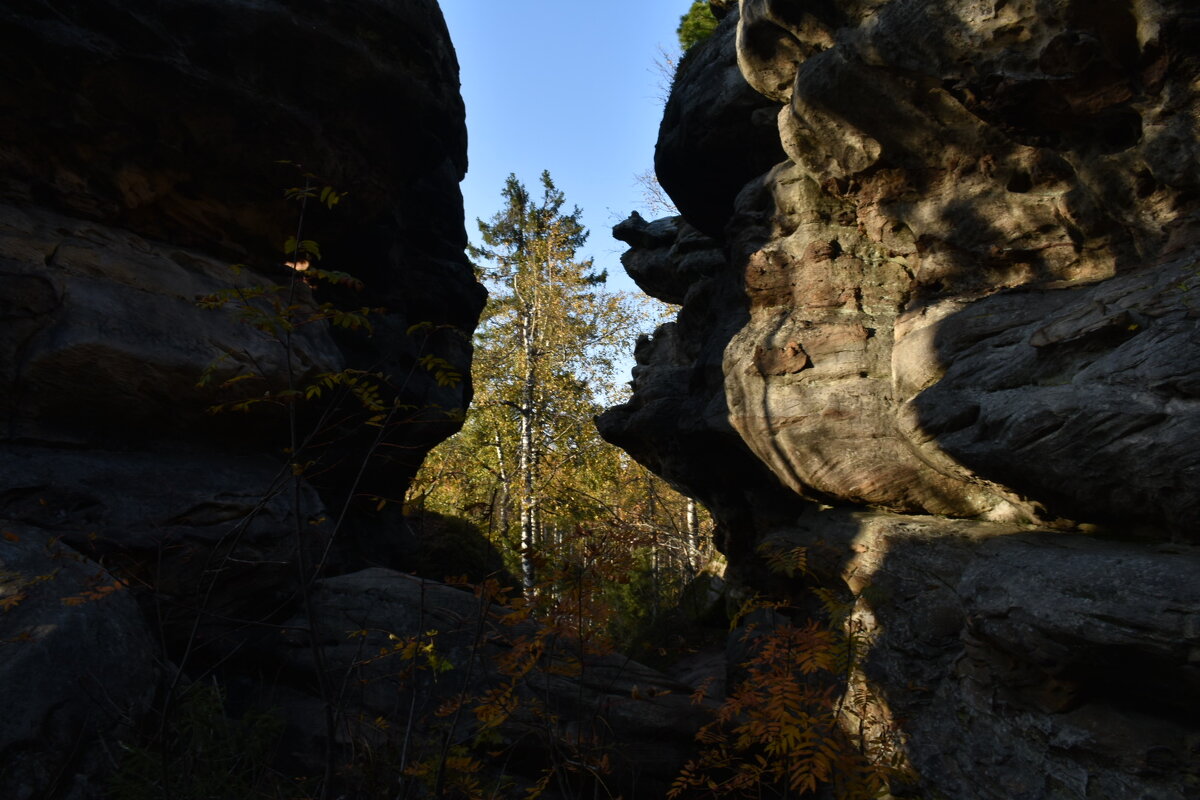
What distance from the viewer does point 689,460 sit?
1153cm

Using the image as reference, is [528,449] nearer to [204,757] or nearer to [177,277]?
[177,277]

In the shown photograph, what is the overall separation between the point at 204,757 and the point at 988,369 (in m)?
7.27

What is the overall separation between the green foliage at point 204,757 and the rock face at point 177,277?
1.44 feet

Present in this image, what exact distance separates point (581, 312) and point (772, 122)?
1095 cm

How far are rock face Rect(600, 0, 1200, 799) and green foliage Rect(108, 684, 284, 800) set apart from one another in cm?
518

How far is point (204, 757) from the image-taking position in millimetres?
5109

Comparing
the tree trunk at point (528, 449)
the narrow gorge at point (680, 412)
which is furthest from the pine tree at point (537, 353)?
the narrow gorge at point (680, 412)

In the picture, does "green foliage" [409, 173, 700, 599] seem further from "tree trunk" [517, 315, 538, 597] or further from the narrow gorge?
the narrow gorge

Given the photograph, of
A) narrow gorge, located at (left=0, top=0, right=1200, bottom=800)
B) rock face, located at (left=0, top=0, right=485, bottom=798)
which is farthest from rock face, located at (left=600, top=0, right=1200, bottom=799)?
rock face, located at (left=0, top=0, right=485, bottom=798)

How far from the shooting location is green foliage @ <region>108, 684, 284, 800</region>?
4047 mm

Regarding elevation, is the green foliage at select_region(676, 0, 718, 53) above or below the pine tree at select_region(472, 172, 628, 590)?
above

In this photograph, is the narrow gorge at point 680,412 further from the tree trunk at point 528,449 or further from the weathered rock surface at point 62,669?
the tree trunk at point 528,449

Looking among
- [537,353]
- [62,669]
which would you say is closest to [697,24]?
[537,353]

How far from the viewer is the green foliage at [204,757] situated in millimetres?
4047
